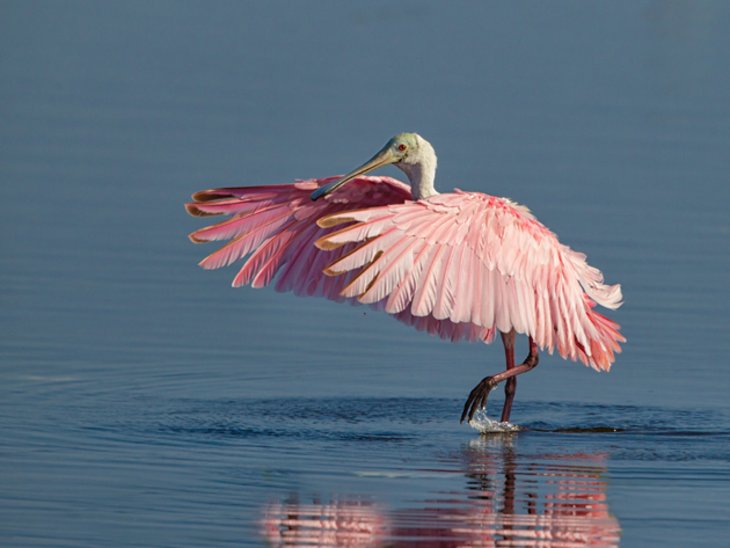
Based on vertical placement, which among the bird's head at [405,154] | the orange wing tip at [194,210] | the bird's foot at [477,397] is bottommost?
the bird's foot at [477,397]

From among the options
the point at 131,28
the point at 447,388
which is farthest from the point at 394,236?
the point at 131,28

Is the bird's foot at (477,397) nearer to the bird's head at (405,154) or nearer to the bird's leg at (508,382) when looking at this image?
the bird's leg at (508,382)

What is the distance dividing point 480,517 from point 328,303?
5785mm

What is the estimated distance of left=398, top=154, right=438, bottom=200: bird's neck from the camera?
44.3 feet

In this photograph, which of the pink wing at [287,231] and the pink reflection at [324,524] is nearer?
the pink reflection at [324,524]

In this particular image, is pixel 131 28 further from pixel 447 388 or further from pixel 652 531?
pixel 652 531

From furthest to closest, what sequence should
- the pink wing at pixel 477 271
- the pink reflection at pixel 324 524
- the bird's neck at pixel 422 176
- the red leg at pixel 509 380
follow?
the bird's neck at pixel 422 176 → the red leg at pixel 509 380 → the pink wing at pixel 477 271 → the pink reflection at pixel 324 524

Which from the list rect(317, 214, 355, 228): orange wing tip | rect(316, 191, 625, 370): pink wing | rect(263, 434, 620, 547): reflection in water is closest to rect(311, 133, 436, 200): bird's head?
rect(316, 191, 625, 370): pink wing

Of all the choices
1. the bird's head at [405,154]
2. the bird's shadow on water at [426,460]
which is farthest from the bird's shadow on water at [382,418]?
the bird's head at [405,154]

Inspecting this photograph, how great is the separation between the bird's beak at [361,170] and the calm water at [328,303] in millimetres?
1364

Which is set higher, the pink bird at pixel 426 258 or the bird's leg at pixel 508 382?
the pink bird at pixel 426 258

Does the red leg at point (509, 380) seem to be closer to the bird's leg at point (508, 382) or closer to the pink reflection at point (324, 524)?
the bird's leg at point (508, 382)

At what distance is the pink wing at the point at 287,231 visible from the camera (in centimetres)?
1361

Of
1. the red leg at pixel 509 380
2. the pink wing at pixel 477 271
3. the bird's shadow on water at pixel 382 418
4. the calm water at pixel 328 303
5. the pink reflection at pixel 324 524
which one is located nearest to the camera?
the pink reflection at pixel 324 524
